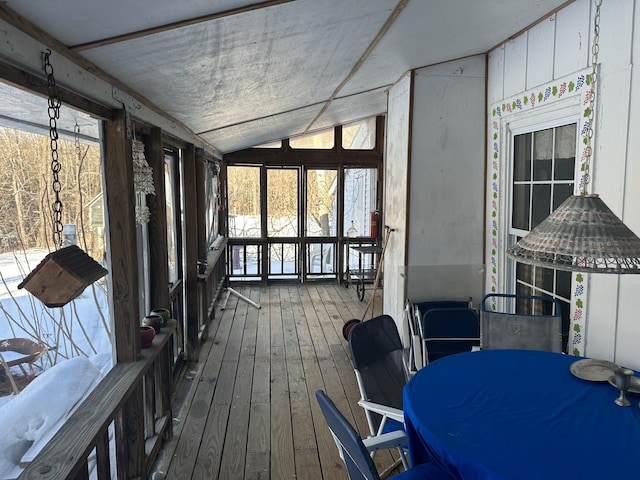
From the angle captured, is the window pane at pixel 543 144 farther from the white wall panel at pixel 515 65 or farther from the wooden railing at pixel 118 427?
the wooden railing at pixel 118 427

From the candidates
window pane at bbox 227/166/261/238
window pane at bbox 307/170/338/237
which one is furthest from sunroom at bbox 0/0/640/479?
window pane at bbox 227/166/261/238

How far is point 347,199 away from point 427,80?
3.92 m

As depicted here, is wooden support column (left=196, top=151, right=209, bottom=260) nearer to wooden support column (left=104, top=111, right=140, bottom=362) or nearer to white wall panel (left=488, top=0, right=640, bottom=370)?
wooden support column (left=104, top=111, right=140, bottom=362)

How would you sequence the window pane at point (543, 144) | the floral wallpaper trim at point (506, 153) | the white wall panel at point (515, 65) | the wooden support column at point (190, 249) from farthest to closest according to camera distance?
1. the wooden support column at point (190, 249)
2. the white wall panel at point (515, 65)
3. the window pane at point (543, 144)
4. the floral wallpaper trim at point (506, 153)

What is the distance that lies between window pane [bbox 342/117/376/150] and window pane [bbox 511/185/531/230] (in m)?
4.27

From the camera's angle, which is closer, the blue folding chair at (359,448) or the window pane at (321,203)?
the blue folding chair at (359,448)

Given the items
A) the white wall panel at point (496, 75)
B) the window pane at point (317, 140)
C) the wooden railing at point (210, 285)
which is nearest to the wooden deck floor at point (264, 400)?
the wooden railing at point (210, 285)

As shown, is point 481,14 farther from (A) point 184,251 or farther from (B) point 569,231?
(A) point 184,251

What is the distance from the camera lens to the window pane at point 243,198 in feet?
24.9

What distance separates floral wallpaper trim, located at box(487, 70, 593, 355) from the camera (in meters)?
→ 2.73

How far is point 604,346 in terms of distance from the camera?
8.46ft

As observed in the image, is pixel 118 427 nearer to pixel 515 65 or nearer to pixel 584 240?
pixel 584 240

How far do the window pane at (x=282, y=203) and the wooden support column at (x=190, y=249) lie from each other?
10.4 feet

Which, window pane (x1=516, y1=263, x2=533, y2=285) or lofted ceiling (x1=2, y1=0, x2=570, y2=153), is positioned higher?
lofted ceiling (x1=2, y1=0, x2=570, y2=153)
